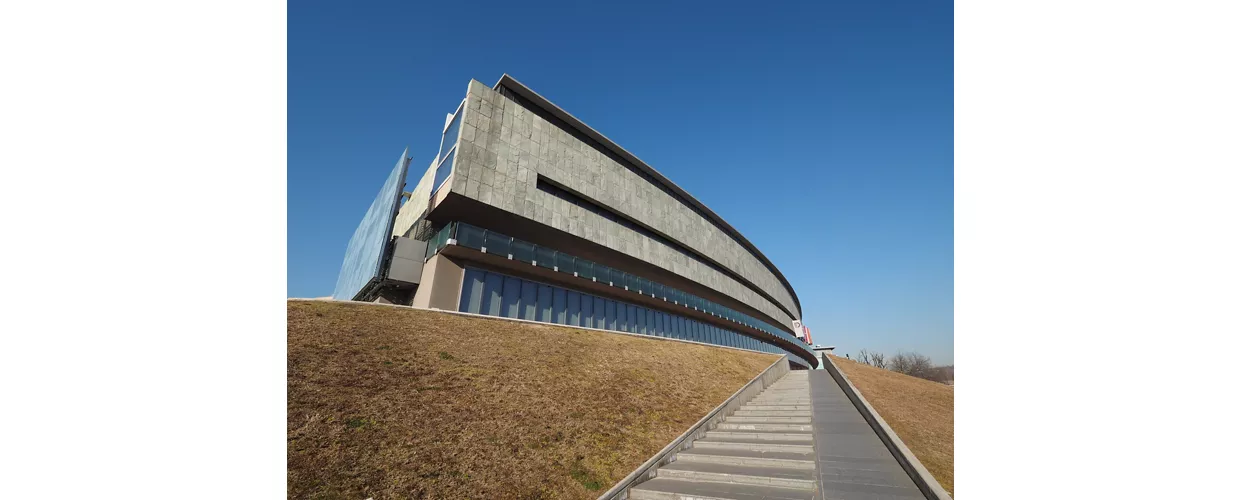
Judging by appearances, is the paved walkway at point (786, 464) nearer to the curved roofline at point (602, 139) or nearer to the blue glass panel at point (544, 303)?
the blue glass panel at point (544, 303)

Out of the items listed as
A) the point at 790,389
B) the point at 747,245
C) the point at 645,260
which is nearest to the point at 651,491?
the point at 790,389

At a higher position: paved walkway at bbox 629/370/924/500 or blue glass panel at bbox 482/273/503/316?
blue glass panel at bbox 482/273/503/316

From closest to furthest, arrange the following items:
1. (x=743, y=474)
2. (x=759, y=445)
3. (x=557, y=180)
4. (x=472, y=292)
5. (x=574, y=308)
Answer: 1. (x=743, y=474)
2. (x=759, y=445)
3. (x=472, y=292)
4. (x=557, y=180)
5. (x=574, y=308)

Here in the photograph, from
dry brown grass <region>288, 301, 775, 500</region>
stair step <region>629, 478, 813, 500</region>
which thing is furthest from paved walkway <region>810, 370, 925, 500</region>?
dry brown grass <region>288, 301, 775, 500</region>

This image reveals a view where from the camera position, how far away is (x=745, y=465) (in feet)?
27.3

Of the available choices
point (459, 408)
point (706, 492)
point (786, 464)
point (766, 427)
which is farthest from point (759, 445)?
point (459, 408)

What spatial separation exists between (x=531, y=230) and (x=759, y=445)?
16658 millimetres

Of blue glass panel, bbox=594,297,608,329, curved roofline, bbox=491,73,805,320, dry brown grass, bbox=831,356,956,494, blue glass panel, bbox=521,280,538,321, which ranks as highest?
curved roofline, bbox=491,73,805,320

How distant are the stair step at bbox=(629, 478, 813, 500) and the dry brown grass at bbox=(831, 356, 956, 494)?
3264 mm

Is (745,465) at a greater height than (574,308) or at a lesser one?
lesser

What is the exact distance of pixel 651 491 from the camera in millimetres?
7270

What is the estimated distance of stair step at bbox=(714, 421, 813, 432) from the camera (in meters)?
10.8

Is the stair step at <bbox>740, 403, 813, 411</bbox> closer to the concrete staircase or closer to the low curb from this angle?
the concrete staircase

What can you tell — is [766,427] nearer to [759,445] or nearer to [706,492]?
[759,445]
